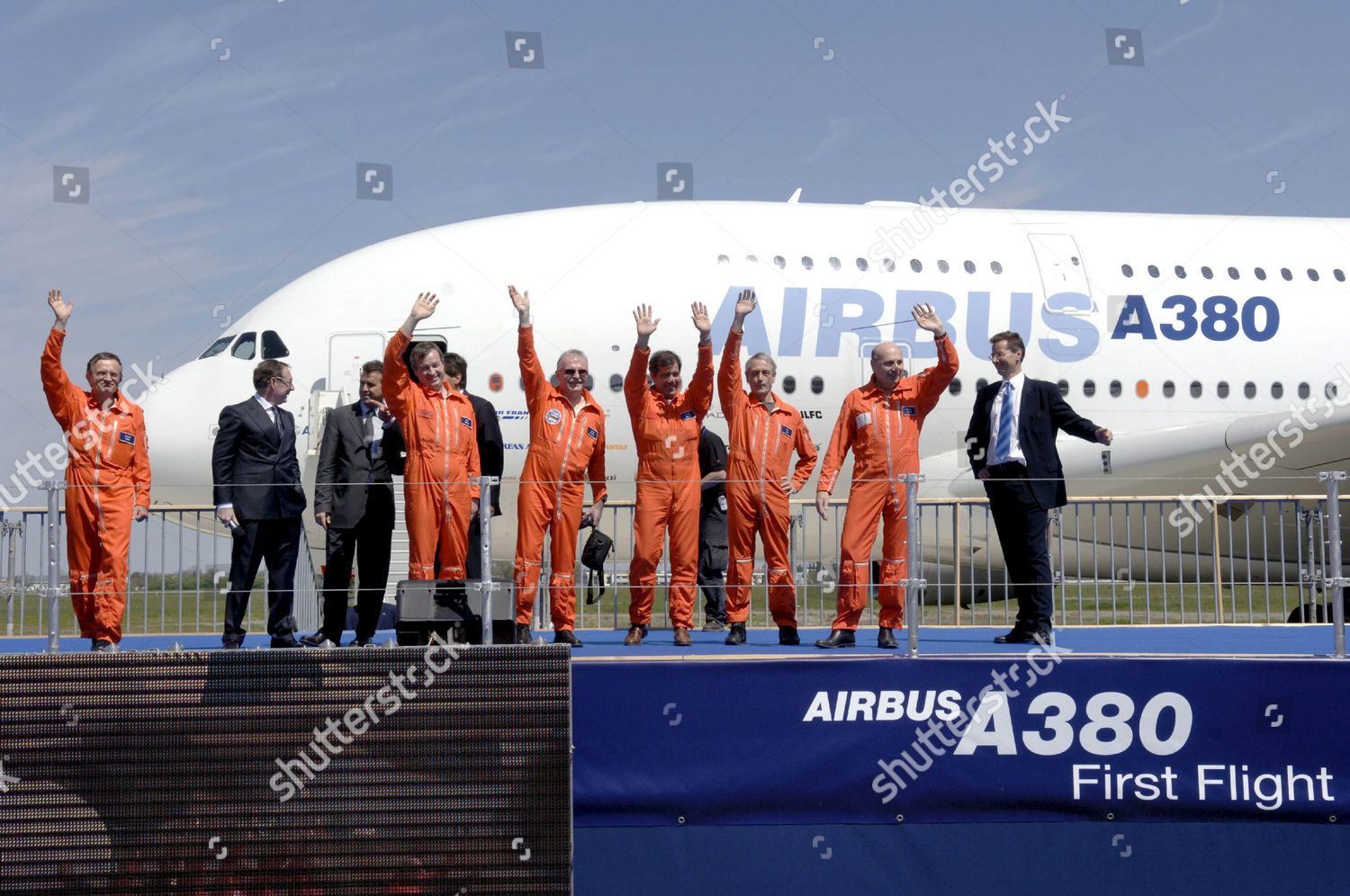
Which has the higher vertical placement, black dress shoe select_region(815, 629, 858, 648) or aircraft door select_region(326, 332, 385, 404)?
aircraft door select_region(326, 332, 385, 404)

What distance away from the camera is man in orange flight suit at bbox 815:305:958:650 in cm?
733

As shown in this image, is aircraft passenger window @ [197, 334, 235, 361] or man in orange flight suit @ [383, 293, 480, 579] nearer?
man in orange flight suit @ [383, 293, 480, 579]

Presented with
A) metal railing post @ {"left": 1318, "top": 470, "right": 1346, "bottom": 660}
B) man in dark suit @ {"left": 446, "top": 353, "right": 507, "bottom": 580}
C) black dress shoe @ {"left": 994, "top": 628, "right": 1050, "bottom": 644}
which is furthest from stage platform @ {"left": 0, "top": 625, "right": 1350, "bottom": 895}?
man in dark suit @ {"left": 446, "top": 353, "right": 507, "bottom": 580}

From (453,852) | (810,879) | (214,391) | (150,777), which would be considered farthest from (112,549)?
(214,391)

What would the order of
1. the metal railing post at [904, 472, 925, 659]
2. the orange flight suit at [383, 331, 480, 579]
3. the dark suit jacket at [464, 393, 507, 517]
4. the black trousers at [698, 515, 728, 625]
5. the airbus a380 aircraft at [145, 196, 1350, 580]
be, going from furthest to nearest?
1. the airbus a380 aircraft at [145, 196, 1350, 580]
2. the black trousers at [698, 515, 728, 625]
3. the dark suit jacket at [464, 393, 507, 517]
4. the orange flight suit at [383, 331, 480, 579]
5. the metal railing post at [904, 472, 925, 659]

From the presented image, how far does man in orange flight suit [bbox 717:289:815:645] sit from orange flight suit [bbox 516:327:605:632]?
2.56ft

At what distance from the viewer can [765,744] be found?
6355 mm

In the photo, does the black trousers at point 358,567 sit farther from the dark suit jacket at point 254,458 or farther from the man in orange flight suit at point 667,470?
the man in orange flight suit at point 667,470

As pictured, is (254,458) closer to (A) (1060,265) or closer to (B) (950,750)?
(B) (950,750)

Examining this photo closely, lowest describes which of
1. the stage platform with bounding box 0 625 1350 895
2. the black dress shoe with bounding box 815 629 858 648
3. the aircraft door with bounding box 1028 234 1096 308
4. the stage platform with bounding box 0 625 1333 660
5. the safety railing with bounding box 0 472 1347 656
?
the stage platform with bounding box 0 625 1350 895

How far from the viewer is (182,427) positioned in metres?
12.8

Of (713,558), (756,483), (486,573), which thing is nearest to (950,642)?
(756,483)

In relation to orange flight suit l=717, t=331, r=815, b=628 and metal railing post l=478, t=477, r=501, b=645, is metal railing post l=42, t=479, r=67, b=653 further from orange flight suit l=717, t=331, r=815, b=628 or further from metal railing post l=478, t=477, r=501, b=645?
orange flight suit l=717, t=331, r=815, b=628

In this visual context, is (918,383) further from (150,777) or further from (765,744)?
(150,777)
